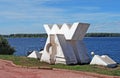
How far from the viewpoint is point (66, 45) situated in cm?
2878

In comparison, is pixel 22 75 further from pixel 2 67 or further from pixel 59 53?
pixel 59 53

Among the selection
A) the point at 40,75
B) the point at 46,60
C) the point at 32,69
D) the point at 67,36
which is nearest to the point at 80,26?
the point at 67,36

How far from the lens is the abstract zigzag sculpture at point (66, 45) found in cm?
2847

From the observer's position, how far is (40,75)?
21.1 meters

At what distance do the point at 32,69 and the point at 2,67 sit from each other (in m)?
2.13

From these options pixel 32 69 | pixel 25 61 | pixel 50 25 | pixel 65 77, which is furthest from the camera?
pixel 50 25

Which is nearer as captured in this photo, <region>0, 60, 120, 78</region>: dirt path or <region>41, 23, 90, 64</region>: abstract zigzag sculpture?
<region>0, 60, 120, 78</region>: dirt path

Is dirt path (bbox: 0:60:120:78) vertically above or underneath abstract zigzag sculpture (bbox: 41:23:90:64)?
underneath

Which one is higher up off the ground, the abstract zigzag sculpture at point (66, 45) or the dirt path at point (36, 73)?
the abstract zigzag sculpture at point (66, 45)

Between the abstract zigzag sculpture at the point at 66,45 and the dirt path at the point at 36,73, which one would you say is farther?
the abstract zigzag sculpture at the point at 66,45

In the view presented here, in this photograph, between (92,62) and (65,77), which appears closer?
(65,77)

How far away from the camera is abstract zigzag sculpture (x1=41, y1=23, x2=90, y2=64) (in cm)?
2847

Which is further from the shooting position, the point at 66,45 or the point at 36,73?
the point at 66,45

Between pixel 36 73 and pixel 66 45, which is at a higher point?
pixel 66 45
